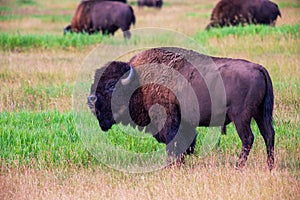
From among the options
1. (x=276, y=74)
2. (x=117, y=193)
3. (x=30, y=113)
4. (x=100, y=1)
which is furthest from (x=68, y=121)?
(x=100, y=1)

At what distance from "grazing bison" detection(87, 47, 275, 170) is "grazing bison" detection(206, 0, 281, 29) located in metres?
12.7

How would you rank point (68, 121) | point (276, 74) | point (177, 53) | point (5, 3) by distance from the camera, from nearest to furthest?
1. point (177, 53)
2. point (68, 121)
3. point (276, 74)
4. point (5, 3)

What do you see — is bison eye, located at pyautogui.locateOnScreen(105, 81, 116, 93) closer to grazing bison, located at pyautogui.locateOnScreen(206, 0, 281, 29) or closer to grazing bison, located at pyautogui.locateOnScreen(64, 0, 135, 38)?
grazing bison, located at pyautogui.locateOnScreen(206, 0, 281, 29)

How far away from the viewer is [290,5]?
26.2 metres

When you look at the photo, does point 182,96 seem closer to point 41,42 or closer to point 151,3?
point 41,42

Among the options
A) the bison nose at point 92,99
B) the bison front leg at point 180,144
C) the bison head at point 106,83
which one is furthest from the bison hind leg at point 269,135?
the bison nose at point 92,99

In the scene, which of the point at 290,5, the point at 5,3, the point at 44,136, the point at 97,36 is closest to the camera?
the point at 44,136

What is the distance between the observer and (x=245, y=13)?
20.3m

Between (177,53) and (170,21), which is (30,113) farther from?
(170,21)

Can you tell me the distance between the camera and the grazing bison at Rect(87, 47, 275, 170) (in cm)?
698

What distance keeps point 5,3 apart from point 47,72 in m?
26.9

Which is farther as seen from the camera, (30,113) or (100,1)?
(100,1)

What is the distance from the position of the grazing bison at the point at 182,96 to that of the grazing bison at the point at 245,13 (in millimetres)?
12735

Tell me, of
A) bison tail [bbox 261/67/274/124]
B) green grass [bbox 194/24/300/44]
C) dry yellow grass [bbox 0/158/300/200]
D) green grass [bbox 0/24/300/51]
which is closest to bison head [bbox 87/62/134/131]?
dry yellow grass [bbox 0/158/300/200]
